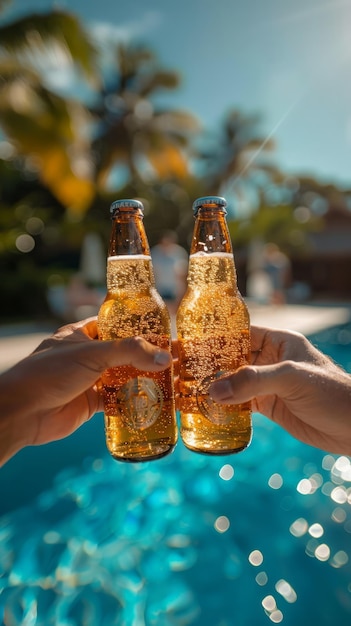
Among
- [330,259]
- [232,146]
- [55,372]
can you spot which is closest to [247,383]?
[55,372]

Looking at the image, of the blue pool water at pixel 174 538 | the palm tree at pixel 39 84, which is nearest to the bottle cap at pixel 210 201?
the blue pool water at pixel 174 538

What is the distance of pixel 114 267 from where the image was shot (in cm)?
169

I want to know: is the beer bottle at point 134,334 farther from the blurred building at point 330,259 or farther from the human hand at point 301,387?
the blurred building at point 330,259

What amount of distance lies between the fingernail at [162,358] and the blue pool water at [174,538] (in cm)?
223

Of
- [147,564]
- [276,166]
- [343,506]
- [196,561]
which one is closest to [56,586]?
[147,564]

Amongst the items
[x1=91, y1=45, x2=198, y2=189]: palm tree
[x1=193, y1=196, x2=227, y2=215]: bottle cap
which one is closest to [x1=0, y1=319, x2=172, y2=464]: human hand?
[x1=193, y1=196, x2=227, y2=215]: bottle cap

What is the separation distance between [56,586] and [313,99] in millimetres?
14479

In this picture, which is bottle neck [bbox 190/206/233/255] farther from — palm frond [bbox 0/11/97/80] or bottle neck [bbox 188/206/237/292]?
palm frond [bbox 0/11/97/80]

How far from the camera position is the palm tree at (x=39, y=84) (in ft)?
30.4

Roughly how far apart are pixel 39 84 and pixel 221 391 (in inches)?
396

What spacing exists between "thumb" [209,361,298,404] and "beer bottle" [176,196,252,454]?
0.35 ft

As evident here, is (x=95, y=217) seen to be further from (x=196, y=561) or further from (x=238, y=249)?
(x=196, y=561)

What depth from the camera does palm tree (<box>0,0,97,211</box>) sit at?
927cm

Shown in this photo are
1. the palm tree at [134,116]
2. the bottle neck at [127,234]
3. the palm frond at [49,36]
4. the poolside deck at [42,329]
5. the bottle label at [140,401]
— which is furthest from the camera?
the palm tree at [134,116]
